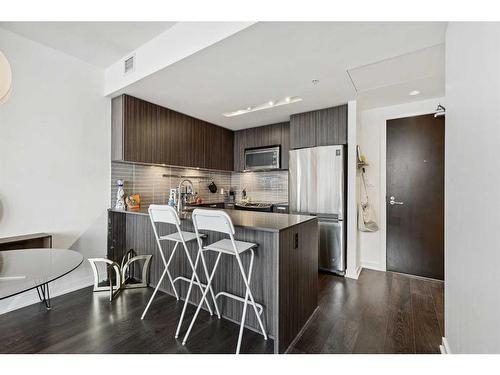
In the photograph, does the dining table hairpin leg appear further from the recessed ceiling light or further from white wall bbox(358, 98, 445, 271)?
white wall bbox(358, 98, 445, 271)

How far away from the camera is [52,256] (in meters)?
1.54

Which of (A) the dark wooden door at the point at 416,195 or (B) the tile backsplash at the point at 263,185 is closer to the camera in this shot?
(A) the dark wooden door at the point at 416,195

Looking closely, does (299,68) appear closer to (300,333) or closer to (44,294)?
(300,333)

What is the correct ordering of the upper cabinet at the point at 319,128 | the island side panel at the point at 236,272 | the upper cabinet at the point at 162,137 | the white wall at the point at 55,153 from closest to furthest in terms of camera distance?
the island side panel at the point at 236,272 < the white wall at the point at 55,153 < the upper cabinet at the point at 162,137 < the upper cabinet at the point at 319,128

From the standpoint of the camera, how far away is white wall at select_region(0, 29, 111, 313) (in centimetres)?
210

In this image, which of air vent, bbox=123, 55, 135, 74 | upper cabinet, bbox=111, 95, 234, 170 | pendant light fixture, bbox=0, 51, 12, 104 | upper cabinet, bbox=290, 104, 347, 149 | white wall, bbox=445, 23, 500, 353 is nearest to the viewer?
white wall, bbox=445, 23, 500, 353

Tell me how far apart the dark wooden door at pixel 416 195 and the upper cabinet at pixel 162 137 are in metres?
2.76

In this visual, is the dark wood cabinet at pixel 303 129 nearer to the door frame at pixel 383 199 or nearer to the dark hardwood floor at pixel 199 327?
the door frame at pixel 383 199

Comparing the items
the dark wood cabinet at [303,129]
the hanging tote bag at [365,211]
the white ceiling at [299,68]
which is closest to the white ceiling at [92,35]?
the white ceiling at [299,68]

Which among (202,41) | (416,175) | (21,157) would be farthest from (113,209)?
(416,175)

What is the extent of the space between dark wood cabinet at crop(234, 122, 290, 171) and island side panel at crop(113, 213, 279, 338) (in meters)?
2.20

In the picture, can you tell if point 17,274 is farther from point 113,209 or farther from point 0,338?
point 113,209

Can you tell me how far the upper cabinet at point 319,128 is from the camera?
304 centimetres

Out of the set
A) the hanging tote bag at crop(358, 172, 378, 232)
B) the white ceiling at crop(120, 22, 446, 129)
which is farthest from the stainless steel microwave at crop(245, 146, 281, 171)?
the hanging tote bag at crop(358, 172, 378, 232)
